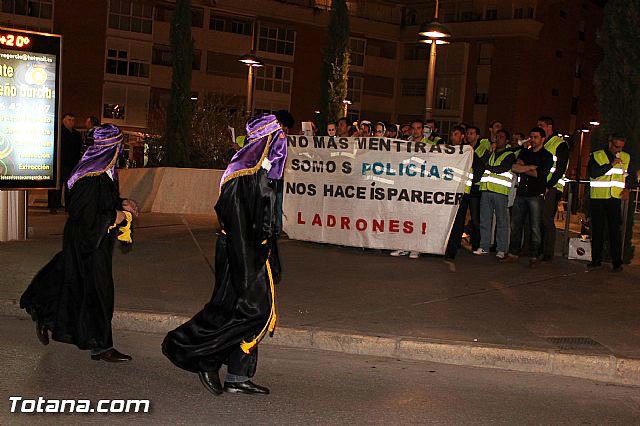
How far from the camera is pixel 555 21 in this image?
194 ft

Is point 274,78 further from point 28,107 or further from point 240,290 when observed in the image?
point 240,290

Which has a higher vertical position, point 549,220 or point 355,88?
point 355,88

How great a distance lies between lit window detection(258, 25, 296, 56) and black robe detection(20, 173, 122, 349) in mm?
51455

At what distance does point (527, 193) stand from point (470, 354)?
5.55 meters

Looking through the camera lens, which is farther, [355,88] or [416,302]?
[355,88]

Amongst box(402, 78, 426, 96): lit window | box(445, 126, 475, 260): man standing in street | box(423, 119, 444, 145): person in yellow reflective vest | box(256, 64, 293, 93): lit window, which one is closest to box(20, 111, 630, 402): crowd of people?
box(445, 126, 475, 260): man standing in street

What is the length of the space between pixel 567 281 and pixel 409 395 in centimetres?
574

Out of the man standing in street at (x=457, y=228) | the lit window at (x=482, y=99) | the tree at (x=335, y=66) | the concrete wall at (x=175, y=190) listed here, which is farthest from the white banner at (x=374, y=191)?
the lit window at (x=482, y=99)

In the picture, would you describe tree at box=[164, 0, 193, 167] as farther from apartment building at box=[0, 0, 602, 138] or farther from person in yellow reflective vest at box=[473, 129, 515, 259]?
apartment building at box=[0, 0, 602, 138]

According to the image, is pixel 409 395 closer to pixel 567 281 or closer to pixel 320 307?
pixel 320 307

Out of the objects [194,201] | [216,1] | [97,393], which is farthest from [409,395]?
[216,1]

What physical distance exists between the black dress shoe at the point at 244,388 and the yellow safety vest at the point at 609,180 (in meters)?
7.85

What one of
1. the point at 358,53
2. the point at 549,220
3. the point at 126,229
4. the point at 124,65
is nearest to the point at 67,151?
the point at 549,220

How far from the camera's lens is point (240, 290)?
622 cm
